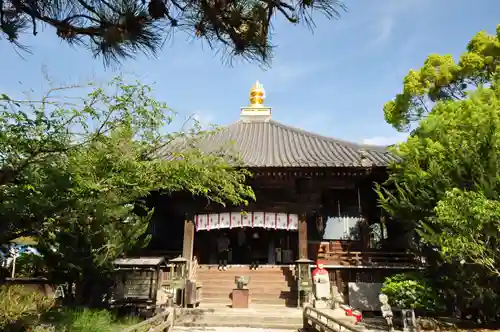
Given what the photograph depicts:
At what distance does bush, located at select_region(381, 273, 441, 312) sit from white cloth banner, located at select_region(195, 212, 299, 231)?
4.82 meters

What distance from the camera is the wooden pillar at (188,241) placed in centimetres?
1345

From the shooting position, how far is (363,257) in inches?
540

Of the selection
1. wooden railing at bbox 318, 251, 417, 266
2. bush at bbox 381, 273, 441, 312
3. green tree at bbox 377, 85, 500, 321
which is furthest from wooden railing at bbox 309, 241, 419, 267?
bush at bbox 381, 273, 441, 312

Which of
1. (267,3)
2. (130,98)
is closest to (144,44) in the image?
(267,3)

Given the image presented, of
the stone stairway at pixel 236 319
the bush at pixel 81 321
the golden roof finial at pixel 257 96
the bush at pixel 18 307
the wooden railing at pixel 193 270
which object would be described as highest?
the golden roof finial at pixel 257 96

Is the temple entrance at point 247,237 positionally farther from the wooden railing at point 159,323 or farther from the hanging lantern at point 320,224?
the wooden railing at point 159,323

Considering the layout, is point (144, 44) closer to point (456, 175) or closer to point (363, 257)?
point (456, 175)

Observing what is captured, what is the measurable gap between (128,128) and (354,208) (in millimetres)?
11790

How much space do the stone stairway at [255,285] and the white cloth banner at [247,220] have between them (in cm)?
155

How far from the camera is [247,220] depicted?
46.8ft

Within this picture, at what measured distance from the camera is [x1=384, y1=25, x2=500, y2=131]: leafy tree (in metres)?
14.3

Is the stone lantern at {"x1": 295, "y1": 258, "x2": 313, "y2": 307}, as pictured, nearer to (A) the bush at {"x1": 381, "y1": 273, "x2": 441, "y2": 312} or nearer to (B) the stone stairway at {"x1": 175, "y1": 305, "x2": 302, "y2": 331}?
(B) the stone stairway at {"x1": 175, "y1": 305, "x2": 302, "y2": 331}

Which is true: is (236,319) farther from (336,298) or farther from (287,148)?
(287,148)

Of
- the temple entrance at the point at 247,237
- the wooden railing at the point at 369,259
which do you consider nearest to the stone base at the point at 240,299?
the temple entrance at the point at 247,237
